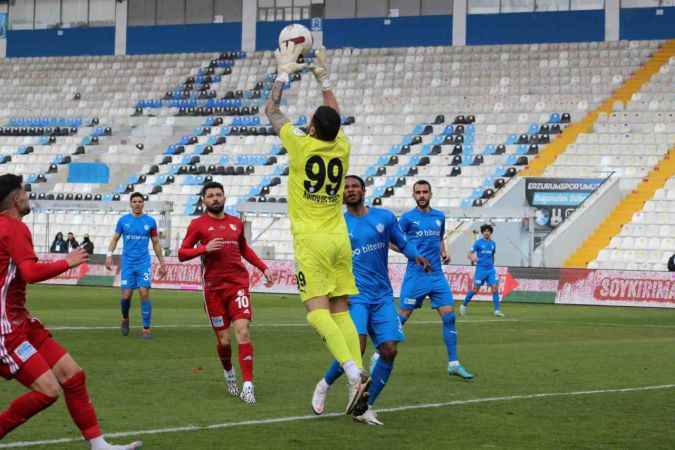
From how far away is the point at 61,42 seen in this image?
206ft

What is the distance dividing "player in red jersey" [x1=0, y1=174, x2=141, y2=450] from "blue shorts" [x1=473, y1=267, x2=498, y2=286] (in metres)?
21.8

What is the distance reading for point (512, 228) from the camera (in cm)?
4062

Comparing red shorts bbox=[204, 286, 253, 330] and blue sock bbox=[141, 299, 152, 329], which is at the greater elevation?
red shorts bbox=[204, 286, 253, 330]

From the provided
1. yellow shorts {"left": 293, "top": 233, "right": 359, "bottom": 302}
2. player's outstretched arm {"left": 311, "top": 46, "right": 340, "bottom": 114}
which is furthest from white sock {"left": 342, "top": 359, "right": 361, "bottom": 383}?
player's outstretched arm {"left": 311, "top": 46, "right": 340, "bottom": 114}

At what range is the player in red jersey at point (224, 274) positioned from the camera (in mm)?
12336

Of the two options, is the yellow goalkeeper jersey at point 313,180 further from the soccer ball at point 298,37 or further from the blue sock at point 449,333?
the blue sock at point 449,333

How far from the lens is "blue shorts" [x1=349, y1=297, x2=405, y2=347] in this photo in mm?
10633

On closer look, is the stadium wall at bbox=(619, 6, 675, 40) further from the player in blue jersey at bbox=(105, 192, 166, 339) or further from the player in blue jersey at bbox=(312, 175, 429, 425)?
the player in blue jersey at bbox=(312, 175, 429, 425)

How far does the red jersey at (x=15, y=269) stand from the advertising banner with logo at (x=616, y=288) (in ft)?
87.1

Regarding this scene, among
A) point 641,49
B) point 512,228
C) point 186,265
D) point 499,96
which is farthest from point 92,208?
point 641,49

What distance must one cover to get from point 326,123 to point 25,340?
2.90 meters

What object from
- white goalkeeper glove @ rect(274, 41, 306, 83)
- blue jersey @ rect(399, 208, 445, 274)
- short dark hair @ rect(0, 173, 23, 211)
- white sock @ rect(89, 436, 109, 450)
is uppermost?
white goalkeeper glove @ rect(274, 41, 306, 83)

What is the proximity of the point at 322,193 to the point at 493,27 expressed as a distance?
45.8m

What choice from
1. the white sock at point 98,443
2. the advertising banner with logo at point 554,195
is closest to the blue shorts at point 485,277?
the advertising banner with logo at point 554,195
